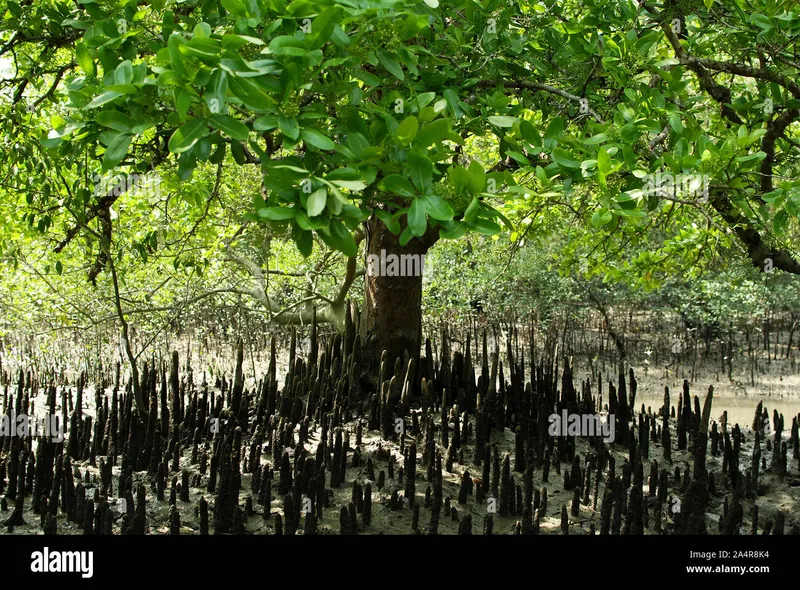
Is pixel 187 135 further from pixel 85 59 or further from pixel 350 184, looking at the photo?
pixel 85 59

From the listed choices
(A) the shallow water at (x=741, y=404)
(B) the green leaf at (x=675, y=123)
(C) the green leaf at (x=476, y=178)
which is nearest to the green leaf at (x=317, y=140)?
(C) the green leaf at (x=476, y=178)

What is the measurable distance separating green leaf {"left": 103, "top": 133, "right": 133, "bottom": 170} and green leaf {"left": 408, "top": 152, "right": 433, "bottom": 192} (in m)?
0.79

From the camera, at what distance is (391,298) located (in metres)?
6.05

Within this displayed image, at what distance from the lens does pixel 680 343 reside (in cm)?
1161

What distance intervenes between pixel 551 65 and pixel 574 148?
3.58 feet

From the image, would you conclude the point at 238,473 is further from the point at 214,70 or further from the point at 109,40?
the point at 214,70

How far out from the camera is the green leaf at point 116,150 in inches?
81.7

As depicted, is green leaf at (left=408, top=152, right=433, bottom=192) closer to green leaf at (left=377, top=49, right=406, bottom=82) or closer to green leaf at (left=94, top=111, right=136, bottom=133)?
green leaf at (left=377, top=49, right=406, bottom=82)

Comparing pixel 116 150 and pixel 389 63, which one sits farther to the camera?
pixel 389 63

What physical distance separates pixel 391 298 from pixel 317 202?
4155mm

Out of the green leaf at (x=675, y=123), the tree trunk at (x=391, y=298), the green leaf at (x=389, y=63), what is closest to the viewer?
the green leaf at (x=389, y=63)

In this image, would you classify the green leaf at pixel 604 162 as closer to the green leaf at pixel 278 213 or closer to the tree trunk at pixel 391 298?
the green leaf at pixel 278 213

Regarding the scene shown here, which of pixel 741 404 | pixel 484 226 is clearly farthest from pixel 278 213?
pixel 741 404

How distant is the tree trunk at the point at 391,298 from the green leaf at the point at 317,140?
3.88 meters
